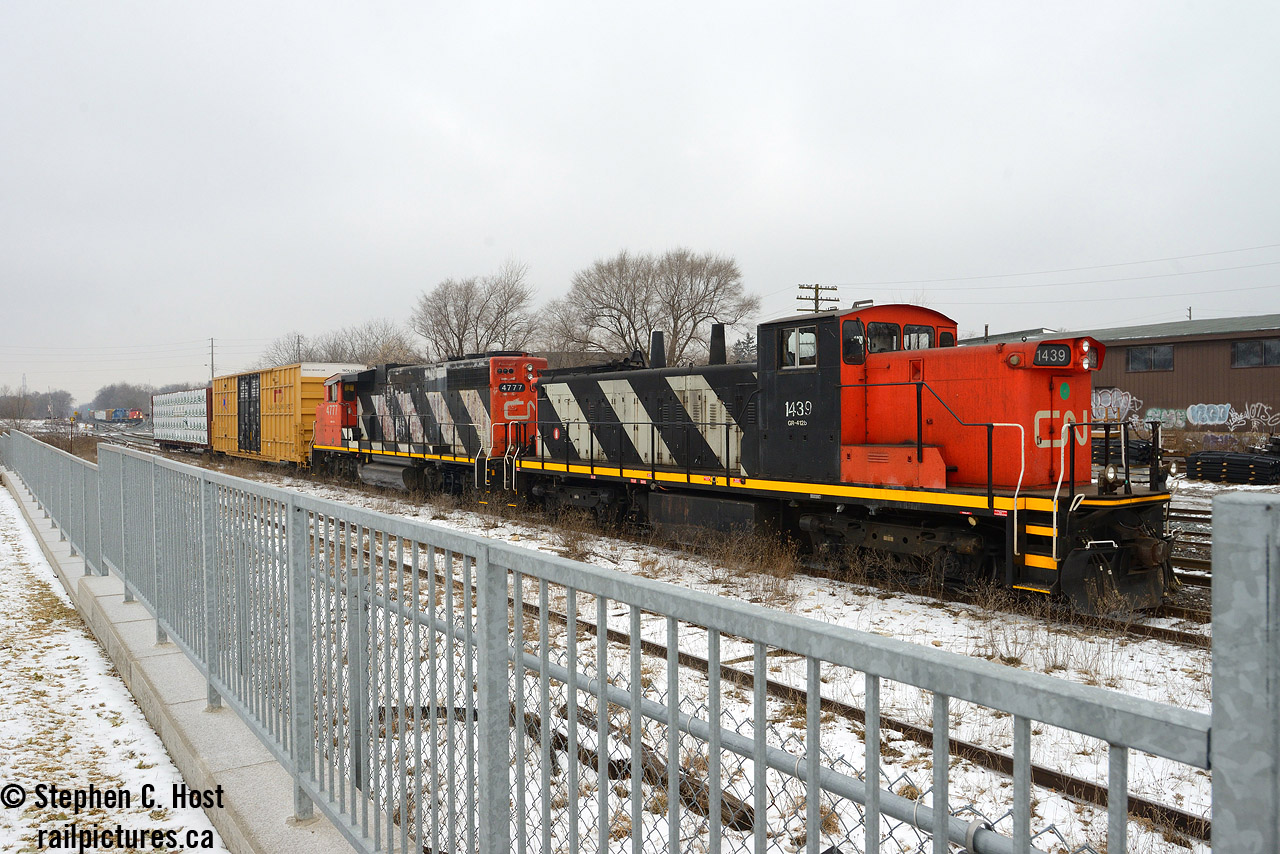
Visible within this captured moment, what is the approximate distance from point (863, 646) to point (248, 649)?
3.77m

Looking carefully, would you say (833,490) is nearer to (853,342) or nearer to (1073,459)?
(853,342)

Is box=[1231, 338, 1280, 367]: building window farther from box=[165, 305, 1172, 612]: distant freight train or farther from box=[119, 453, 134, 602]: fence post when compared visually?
box=[119, 453, 134, 602]: fence post

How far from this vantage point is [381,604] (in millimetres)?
3088

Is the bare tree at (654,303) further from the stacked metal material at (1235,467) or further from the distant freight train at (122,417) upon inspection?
the distant freight train at (122,417)

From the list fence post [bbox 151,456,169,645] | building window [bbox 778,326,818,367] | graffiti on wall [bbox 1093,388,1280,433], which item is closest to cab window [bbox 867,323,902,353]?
building window [bbox 778,326,818,367]

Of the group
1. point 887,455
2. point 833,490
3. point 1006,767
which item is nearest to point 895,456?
point 887,455

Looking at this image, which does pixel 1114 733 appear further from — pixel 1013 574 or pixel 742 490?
pixel 742 490

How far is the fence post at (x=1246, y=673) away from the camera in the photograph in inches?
42.5

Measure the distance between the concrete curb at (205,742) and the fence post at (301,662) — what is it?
19 cm

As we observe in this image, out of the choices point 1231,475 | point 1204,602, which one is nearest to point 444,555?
point 1204,602

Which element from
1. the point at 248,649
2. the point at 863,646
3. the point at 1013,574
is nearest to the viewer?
the point at 863,646

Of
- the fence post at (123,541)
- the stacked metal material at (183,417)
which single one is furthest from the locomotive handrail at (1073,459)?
the stacked metal material at (183,417)

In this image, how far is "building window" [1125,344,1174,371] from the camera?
97.6 feet

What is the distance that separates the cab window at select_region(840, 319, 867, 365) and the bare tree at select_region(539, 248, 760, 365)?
131 ft
